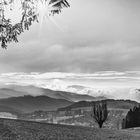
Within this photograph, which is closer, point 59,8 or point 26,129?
point 59,8

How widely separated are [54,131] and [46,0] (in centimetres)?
1277

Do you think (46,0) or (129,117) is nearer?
(46,0)

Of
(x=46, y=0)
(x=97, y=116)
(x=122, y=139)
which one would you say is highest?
(x=46, y=0)

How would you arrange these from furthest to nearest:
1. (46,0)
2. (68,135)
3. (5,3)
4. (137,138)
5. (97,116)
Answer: (97,116) < (137,138) < (68,135) < (5,3) < (46,0)

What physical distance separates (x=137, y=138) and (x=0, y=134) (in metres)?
14.8

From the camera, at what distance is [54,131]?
102 ft

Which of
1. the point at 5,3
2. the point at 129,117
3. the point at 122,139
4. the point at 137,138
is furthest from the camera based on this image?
the point at 129,117

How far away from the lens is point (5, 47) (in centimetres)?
2527

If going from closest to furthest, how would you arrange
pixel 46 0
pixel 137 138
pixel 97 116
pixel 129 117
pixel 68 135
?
pixel 46 0 → pixel 68 135 → pixel 137 138 → pixel 97 116 → pixel 129 117

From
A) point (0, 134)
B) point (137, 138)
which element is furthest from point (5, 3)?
point (137, 138)

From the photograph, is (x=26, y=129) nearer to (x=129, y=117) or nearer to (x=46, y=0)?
(x=46, y=0)

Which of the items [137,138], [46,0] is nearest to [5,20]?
[46,0]

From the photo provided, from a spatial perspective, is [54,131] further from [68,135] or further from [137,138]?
[137,138]

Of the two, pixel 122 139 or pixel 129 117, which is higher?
pixel 129 117
